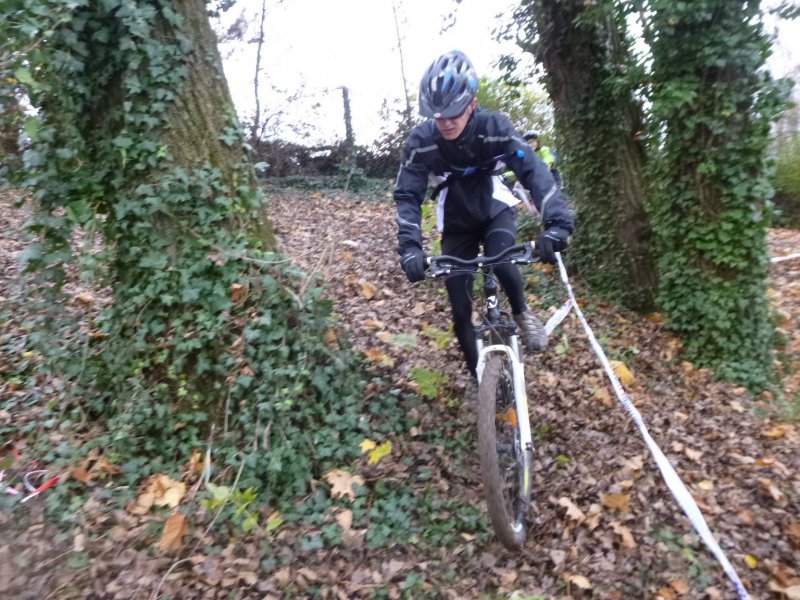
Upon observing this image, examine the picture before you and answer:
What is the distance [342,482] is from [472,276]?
5.41 ft

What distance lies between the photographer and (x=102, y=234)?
422 cm

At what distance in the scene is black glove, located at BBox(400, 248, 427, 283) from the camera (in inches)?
150

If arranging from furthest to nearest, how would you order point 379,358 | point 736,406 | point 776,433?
point 736,406, point 379,358, point 776,433

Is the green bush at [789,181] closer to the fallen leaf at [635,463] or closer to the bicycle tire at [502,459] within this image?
the fallen leaf at [635,463]

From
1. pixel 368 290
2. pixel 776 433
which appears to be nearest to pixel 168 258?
pixel 368 290

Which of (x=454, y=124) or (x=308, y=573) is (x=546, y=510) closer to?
(x=308, y=573)

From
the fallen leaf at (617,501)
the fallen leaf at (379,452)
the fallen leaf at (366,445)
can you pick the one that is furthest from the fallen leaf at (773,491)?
the fallen leaf at (366,445)

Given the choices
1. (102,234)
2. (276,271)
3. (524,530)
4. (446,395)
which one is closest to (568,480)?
(524,530)

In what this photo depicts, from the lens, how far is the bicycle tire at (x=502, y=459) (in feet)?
10.9

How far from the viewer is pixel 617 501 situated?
4.01 metres

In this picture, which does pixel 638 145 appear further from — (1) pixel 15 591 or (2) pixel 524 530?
(1) pixel 15 591

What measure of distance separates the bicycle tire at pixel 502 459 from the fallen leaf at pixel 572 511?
1.22ft

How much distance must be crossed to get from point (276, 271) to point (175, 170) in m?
0.92

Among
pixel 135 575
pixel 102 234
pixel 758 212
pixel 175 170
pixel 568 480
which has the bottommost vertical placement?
pixel 568 480
